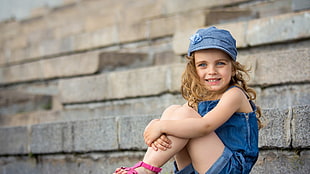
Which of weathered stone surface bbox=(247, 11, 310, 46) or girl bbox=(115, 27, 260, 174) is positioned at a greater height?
weathered stone surface bbox=(247, 11, 310, 46)

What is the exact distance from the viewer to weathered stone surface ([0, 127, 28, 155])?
15.0 ft

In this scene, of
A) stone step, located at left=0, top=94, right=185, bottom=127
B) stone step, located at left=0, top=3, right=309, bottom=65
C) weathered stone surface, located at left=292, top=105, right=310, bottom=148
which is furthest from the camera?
stone step, located at left=0, top=3, right=309, bottom=65

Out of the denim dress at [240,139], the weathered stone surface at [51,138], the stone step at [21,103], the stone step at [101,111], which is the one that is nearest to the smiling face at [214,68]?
the denim dress at [240,139]

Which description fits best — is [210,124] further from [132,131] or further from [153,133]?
[132,131]

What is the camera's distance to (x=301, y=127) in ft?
10.2

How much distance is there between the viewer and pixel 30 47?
25.0ft

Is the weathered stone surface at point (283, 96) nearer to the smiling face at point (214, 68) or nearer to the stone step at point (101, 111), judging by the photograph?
the stone step at point (101, 111)

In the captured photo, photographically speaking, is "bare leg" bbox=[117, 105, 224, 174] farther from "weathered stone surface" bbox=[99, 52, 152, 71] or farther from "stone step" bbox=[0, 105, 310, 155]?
"weathered stone surface" bbox=[99, 52, 152, 71]

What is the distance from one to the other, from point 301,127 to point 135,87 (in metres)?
2.08

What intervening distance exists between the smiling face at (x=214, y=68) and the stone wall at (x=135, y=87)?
27.2 inches

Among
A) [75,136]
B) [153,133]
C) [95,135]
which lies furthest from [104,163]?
[153,133]

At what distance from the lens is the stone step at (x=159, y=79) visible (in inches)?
150

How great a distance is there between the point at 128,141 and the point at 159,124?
1.20m

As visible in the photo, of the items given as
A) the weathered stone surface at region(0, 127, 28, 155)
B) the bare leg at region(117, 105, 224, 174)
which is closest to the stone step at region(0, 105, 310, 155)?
the weathered stone surface at region(0, 127, 28, 155)
